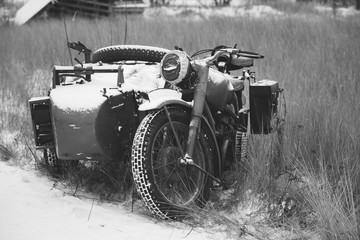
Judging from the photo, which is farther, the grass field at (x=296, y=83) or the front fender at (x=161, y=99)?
the grass field at (x=296, y=83)

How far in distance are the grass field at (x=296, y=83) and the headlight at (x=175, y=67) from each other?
779mm

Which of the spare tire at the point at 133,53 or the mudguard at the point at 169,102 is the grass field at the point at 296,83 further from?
the spare tire at the point at 133,53

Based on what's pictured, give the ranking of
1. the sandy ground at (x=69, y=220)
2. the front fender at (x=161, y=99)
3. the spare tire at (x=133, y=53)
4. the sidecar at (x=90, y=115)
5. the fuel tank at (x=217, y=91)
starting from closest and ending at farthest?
the sandy ground at (x=69, y=220)
the front fender at (x=161, y=99)
the sidecar at (x=90, y=115)
the fuel tank at (x=217, y=91)
the spare tire at (x=133, y=53)

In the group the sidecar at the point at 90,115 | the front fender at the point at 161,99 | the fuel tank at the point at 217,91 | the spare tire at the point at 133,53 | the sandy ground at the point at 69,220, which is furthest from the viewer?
the spare tire at the point at 133,53

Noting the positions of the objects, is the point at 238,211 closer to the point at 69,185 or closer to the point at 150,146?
the point at 150,146

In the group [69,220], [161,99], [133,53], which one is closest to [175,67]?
[161,99]

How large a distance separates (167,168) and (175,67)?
54cm

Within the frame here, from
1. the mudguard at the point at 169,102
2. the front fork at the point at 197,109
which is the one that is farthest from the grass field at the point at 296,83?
the front fork at the point at 197,109

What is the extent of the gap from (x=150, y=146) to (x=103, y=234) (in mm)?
475

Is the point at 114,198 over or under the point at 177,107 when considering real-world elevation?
under

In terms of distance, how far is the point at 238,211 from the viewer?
98.9 inches

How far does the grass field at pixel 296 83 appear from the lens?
234 centimetres

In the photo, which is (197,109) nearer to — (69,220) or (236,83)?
(236,83)

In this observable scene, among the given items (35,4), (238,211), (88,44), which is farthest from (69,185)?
(35,4)
